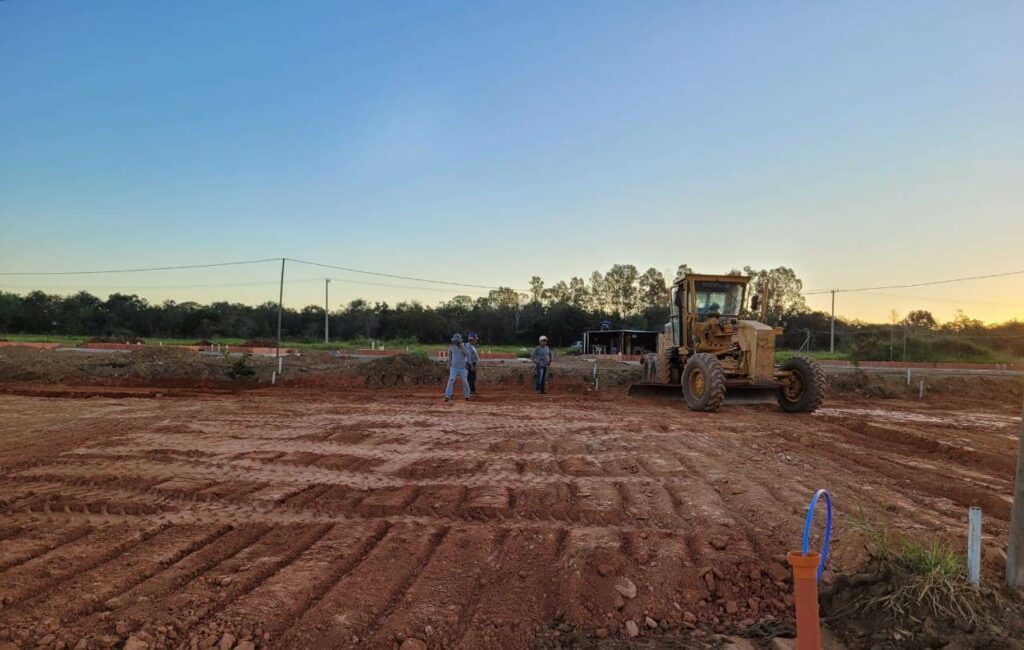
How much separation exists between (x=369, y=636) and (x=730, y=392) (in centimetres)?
1164

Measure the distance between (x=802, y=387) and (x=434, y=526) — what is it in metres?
11.3

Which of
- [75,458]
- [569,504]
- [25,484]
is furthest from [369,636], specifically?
[75,458]

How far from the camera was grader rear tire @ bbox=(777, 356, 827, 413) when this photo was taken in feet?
43.7

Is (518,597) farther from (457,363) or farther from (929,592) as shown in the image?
(457,363)

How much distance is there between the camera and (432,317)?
205 feet

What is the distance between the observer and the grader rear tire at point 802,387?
43.7 ft

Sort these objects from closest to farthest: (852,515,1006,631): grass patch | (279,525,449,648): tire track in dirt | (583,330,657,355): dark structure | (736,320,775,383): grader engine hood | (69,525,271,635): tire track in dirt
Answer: (852,515,1006,631): grass patch
(279,525,449,648): tire track in dirt
(69,525,271,635): tire track in dirt
(736,320,775,383): grader engine hood
(583,330,657,355): dark structure

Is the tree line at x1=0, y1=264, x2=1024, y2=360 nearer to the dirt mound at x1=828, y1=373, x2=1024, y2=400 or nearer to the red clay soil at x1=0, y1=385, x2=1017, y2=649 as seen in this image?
the dirt mound at x1=828, y1=373, x2=1024, y2=400

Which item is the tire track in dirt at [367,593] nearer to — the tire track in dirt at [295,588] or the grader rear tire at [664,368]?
the tire track in dirt at [295,588]

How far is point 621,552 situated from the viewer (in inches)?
181

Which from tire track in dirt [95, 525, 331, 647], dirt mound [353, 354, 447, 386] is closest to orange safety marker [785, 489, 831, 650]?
tire track in dirt [95, 525, 331, 647]

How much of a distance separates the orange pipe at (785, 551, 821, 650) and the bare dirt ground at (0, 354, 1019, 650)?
0.95 metres

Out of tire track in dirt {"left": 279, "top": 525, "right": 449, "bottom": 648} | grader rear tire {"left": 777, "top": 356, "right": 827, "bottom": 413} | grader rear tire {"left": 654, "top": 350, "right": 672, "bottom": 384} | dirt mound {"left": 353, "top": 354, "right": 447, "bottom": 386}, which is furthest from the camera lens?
dirt mound {"left": 353, "top": 354, "right": 447, "bottom": 386}

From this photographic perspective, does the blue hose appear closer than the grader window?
Yes
